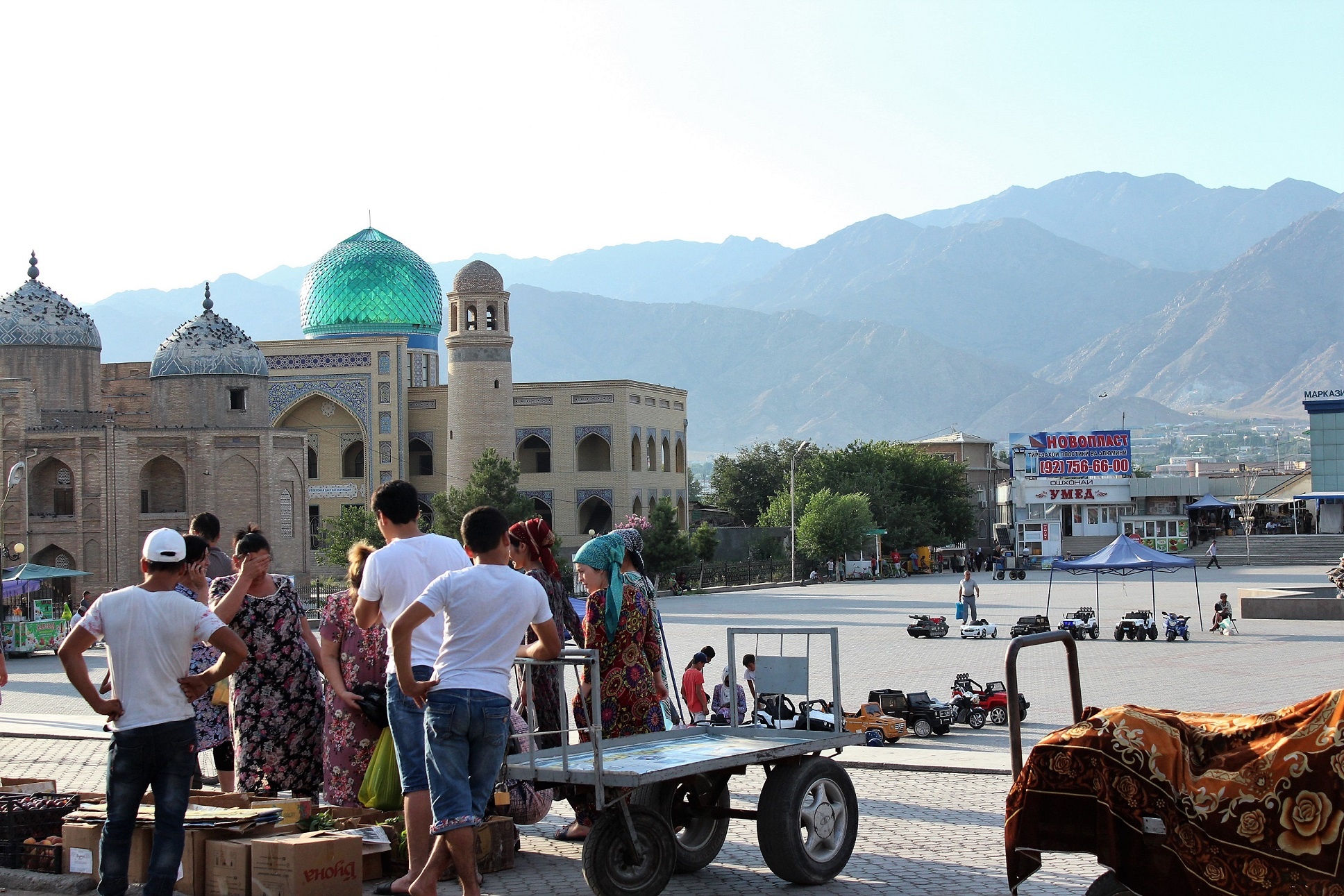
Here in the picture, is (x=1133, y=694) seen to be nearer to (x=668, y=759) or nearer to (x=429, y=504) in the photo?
(x=668, y=759)

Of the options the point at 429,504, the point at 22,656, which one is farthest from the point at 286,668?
the point at 429,504

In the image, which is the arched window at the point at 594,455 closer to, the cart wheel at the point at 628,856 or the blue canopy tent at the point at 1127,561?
the blue canopy tent at the point at 1127,561

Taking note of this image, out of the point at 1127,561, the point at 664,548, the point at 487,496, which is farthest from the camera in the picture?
the point at 664,548

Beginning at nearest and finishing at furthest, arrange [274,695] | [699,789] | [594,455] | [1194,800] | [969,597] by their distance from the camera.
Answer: [1194,800]
[699,789]
[274,695]
[969,597]
[594,455]

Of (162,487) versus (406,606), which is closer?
(406,606)

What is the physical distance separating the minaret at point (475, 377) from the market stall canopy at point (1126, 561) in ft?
74.1

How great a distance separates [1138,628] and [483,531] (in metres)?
20.8

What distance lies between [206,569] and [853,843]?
429cm

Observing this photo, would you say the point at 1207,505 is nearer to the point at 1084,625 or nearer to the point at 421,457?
the point at 421,457

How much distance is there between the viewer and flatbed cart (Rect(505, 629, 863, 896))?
19.6 ft

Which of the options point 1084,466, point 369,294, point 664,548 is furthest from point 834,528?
point 369,294

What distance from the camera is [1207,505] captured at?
63844 millimetres

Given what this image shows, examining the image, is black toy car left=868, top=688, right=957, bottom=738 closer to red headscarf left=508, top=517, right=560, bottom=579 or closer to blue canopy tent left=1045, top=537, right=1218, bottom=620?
red headscarf left=508, top=517, right=560, bottom=579

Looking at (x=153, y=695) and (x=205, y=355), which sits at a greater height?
(x=205, y=355)
